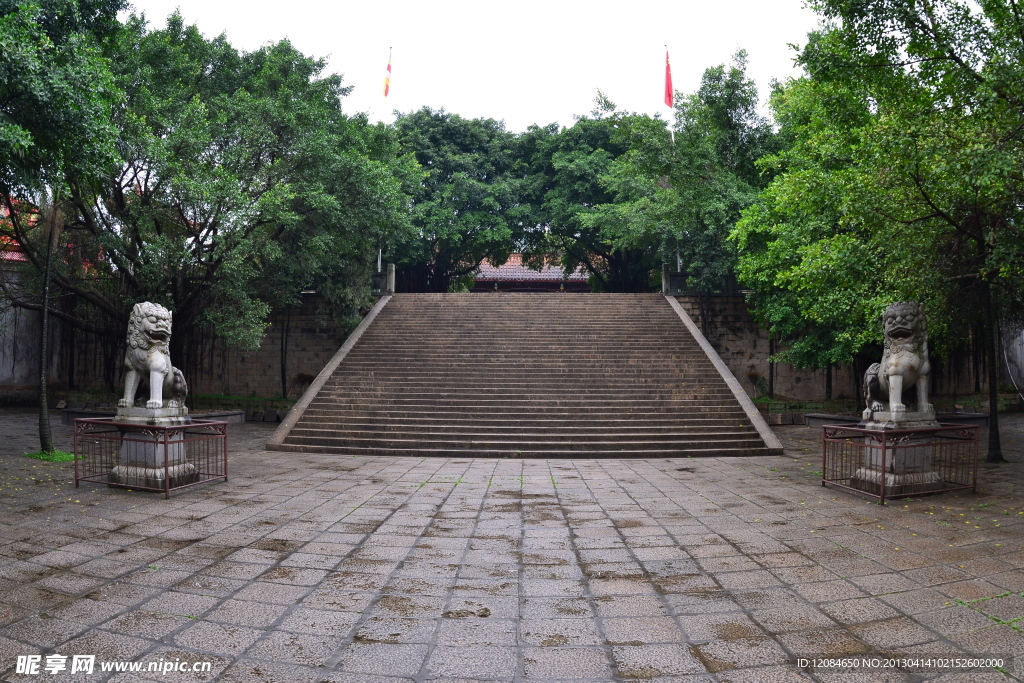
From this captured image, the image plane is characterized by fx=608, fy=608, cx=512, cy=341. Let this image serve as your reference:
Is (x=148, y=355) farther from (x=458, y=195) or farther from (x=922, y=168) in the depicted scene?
(x=458, y=195)

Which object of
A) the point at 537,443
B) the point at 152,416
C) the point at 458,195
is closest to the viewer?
the point at 152,416

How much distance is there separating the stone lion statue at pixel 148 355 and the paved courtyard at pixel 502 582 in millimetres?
1193

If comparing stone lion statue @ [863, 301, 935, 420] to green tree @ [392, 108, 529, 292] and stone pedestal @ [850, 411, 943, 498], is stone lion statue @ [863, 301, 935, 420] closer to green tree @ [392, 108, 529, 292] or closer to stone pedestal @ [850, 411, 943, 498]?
stone pedestal @ [850, 411, 943, 498]

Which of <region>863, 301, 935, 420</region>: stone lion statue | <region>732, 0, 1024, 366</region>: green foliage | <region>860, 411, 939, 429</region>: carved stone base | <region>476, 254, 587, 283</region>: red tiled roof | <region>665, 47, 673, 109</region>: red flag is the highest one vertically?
<region>665, 47, 673, 109</region>: red flag

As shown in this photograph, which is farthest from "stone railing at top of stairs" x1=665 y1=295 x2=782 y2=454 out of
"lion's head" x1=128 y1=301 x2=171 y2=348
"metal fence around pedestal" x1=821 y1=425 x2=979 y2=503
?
"lion's head" x1=128 y1=301 x2=171 y2=348

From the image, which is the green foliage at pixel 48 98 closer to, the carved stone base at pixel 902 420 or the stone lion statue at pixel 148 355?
the stone lion statue at pixel 148 355

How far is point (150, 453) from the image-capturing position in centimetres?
675

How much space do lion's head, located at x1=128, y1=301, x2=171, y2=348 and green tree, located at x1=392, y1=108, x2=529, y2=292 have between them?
13106mm

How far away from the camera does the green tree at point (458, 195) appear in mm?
20703

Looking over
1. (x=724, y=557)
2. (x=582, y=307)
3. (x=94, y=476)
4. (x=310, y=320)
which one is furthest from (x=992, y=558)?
(x=310, y=320)

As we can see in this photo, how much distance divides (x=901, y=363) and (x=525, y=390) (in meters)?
7.11

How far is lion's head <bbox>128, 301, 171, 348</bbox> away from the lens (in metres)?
7.33

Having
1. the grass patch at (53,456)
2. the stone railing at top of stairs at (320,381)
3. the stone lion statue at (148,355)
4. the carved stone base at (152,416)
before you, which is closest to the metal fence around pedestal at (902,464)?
the carved stone base at (152,416)

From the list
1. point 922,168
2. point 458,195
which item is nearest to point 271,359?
point 458,195
